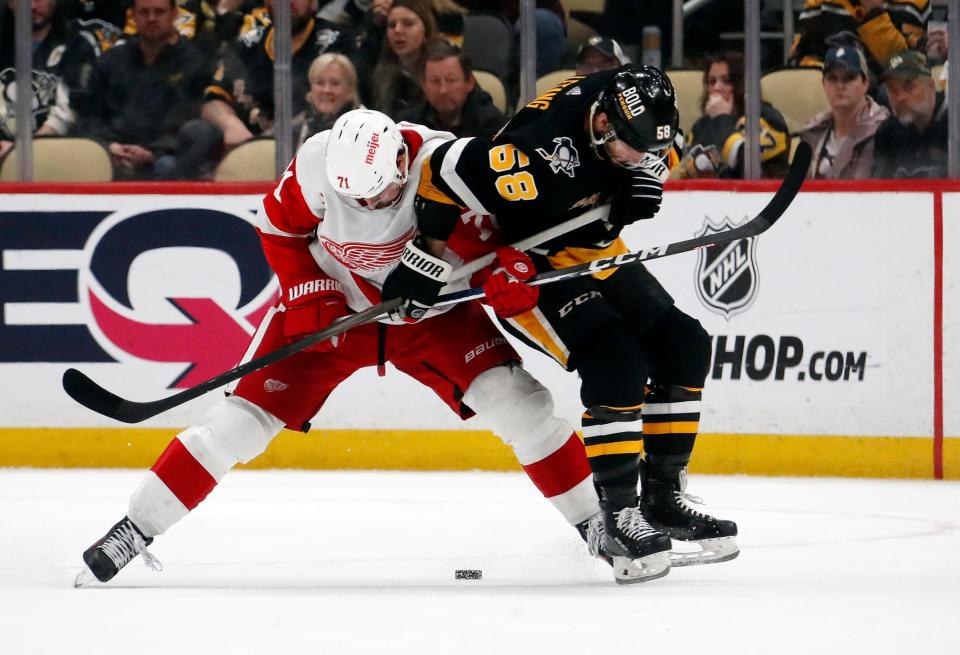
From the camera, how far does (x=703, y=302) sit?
4812 mm

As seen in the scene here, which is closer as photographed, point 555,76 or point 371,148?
point 371,148

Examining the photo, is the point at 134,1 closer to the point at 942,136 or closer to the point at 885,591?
the point at 942,136

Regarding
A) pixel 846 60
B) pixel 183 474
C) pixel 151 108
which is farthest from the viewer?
pixel 151 108

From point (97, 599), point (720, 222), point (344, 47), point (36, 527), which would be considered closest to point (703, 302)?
point (720, 222)

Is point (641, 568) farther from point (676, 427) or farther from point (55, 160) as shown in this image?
point (55, 160)

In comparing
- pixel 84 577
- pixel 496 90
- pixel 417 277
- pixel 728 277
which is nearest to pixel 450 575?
pixel 417 277

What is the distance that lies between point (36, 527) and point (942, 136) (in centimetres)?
334

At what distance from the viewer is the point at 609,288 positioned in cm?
313

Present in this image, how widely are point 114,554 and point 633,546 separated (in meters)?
1.13

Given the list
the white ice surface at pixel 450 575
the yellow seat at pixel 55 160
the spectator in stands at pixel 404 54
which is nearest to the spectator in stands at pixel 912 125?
the white ice surface at pixel 450 575

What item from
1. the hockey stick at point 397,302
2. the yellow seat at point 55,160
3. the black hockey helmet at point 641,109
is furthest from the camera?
the yellow seat at point 55,160

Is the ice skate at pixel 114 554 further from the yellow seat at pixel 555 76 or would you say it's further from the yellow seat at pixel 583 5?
the yellow seat at pixel 583 5

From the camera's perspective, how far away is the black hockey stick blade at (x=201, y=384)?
308cm

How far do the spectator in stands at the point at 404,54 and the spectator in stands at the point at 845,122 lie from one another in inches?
56.3
